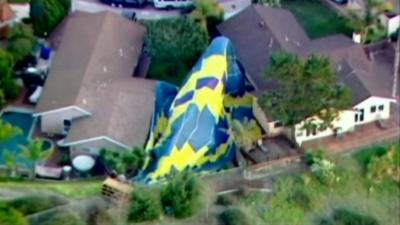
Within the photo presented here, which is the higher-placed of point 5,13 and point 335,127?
point 5,13

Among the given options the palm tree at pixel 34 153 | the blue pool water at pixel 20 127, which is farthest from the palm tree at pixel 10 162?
the palm tree at pixel 34 153

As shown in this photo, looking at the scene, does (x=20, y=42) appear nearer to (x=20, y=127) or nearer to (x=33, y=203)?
(x=20, y=127)

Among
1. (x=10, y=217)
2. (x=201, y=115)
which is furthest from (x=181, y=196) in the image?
(x=10, y=217)

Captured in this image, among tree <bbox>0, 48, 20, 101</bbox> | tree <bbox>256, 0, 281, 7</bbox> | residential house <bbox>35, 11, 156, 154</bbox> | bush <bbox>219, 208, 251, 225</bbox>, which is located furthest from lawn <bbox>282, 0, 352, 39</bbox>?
tree <bbox>0, 48, 20, 101</bbox>

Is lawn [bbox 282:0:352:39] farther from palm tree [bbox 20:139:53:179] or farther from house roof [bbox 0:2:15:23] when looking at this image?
palm tree [bbox 20:139:53:179]

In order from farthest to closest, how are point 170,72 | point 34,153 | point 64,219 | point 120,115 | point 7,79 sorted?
Result: point 170,72 < point 7,79 < point 120,115 < point 34,153 < point 64,219

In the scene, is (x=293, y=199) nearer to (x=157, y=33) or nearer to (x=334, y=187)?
(x=334, y=187)
